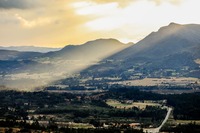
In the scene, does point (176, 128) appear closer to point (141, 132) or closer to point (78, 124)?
point (141, 132)

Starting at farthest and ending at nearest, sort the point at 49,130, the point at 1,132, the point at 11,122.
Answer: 1. the point at 11,122
2. the point at 49,130
3. the point at 1,132

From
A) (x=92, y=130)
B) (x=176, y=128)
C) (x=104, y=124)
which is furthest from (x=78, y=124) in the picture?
(x=176, y=128)

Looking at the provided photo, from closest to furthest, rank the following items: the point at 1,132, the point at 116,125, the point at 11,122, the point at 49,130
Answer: the point at 1,132 → the point at 49,130 → the point at 11,122 → the point at 116,125

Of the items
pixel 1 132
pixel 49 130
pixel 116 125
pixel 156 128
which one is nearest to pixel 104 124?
pixel 116 125

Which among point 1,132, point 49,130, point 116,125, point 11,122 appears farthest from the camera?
point 116,125

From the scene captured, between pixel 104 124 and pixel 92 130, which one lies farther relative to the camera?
pixel 104 124

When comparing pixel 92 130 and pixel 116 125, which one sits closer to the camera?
pixel 92 130

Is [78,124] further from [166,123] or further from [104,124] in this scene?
[166,123]

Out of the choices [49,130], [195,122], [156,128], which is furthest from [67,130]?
[195,122]
